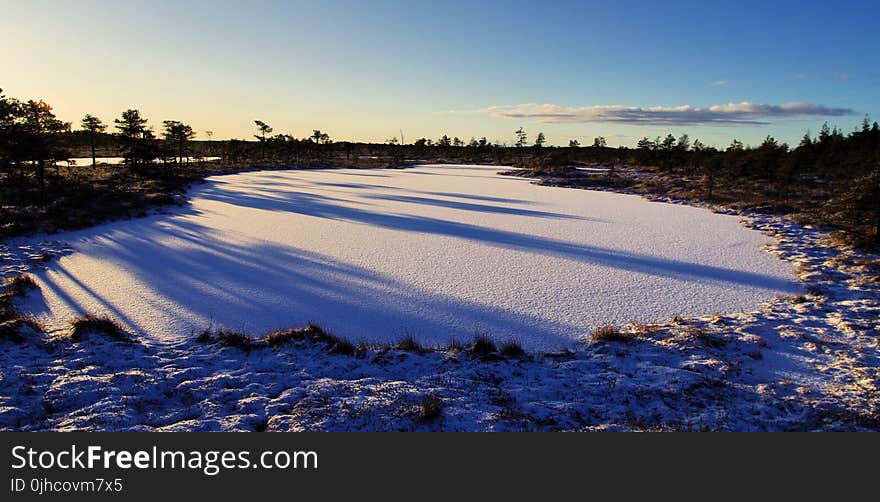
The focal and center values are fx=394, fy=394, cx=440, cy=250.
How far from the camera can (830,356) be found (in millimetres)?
6441

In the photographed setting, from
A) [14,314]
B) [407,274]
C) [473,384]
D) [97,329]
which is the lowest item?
[473,384]

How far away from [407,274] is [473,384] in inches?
218

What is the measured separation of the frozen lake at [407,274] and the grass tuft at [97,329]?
343 mm

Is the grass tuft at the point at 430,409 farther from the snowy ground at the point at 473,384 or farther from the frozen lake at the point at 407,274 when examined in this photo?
the frozen lake at the point at 407,274

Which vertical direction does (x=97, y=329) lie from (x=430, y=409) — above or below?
above

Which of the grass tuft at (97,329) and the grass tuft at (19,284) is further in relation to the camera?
the grass tuft at (19,284)

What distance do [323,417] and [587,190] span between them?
34328 mm

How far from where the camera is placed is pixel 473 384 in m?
5.59

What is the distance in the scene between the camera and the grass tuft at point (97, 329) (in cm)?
671

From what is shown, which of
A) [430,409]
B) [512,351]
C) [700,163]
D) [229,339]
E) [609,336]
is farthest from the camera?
[700,163]

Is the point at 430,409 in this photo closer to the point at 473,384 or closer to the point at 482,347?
the point at 473,384

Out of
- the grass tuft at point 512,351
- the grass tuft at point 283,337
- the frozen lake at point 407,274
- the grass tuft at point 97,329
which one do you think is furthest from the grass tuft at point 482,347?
the grass tuft at point 97,329

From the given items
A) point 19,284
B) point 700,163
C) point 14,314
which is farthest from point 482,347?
point 700,163

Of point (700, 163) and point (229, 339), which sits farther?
point (700, 163)
